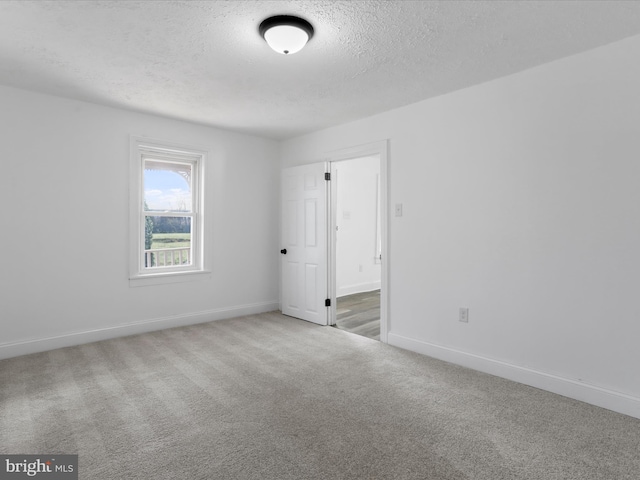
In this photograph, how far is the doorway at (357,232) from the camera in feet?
20.8

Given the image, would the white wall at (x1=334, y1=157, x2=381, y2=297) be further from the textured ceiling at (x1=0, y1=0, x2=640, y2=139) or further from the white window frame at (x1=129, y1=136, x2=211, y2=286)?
the textured ceiling at (x1=0, y1=0, x2=640, y2=139)

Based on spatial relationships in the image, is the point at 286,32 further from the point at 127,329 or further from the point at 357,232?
the point at 357,232

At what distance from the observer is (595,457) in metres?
1.94

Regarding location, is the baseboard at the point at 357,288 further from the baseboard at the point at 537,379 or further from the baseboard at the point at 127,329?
the baseboard at the point at 537,379

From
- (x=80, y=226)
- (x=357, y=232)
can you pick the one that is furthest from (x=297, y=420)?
(x=357, y=232)

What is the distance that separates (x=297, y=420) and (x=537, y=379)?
1.91 meters

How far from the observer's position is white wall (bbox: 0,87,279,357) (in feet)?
11.1

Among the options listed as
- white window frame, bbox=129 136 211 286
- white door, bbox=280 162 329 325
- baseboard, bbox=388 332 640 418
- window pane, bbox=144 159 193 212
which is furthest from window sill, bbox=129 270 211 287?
baseboard, bbox=388 332 640 418

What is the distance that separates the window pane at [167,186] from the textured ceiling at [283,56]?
91cm

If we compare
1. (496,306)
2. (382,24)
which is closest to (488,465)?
(496,306)

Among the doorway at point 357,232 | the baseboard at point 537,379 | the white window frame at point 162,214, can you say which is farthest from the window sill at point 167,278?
the baseboard at point 537,379

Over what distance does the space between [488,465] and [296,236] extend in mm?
3548

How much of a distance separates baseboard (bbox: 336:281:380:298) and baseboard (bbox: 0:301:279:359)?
1425 millimetres

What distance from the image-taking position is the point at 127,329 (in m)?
4.05
